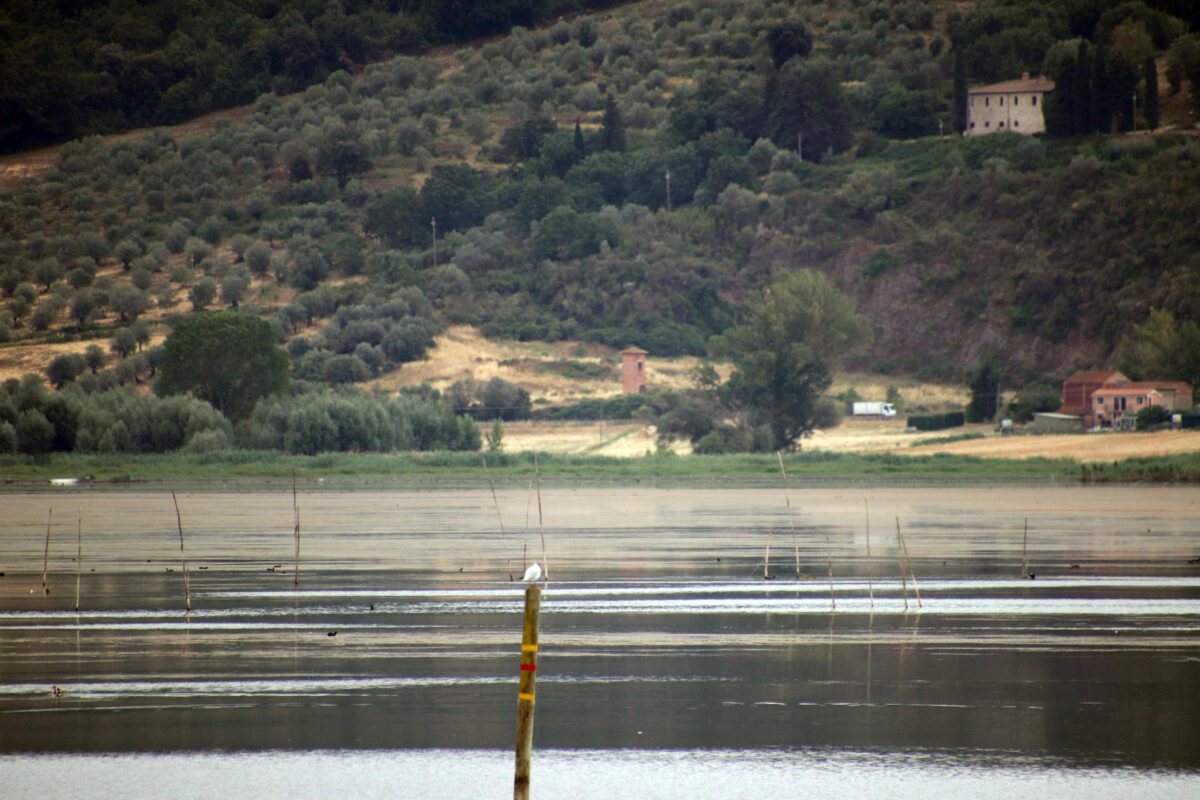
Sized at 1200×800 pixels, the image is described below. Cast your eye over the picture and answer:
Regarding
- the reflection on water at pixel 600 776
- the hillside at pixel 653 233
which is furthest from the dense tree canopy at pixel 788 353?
the reflection on water at pixel 600 776

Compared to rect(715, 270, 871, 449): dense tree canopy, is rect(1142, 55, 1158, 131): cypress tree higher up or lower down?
higher up

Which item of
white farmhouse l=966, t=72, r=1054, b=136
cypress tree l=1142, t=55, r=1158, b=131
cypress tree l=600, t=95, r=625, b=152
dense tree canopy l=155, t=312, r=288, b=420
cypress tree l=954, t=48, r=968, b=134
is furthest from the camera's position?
cypress tree l=600, t=95, r=625, b=152

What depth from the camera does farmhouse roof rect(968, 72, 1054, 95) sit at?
522ft

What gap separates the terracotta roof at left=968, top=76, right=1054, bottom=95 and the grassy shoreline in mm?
97214

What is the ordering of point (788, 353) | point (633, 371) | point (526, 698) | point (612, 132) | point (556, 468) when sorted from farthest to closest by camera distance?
point (612, 132) < point (633, 371) < point (788, 353) < point (556, 468) < point (526, 698)

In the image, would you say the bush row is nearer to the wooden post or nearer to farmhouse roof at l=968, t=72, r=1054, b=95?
farmhouse roof at l=968, t=72, r=1054, b=95

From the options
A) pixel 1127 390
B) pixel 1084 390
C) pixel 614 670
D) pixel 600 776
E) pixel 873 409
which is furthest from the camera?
pixel 873 409

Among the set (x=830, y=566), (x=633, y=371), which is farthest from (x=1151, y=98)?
(x=830, y=566)

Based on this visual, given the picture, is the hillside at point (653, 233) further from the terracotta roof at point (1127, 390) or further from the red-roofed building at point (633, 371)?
the terracotta roof at point (1127, 390)

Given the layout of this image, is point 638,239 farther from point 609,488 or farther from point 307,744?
point 307,744

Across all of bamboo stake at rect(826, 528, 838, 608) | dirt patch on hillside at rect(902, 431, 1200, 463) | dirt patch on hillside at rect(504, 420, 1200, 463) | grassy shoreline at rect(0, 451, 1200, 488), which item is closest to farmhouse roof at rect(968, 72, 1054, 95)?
dirt patch on hillside at rect(504, 420, 1200, 463)

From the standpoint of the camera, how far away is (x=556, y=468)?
69375mm

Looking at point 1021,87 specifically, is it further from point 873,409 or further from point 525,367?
point 873,409

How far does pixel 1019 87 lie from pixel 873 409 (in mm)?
74603
